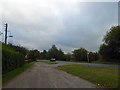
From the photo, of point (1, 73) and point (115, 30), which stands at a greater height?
point (115, 30)

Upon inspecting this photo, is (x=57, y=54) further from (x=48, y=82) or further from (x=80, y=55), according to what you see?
(x=48, y=82)

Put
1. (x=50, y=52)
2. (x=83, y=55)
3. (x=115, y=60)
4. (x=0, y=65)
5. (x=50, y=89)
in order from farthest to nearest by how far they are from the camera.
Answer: (x=50, y=52) → (x=83, y=55) → (x=115, y=60) → (x=0, y=65) → (x=50, y=89)

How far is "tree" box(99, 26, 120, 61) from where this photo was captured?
8619 cm

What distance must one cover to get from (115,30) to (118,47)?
7030mm

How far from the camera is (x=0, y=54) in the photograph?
23172 mm

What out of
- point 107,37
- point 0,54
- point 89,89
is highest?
point 107,37

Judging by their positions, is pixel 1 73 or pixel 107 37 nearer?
pixel 1 73

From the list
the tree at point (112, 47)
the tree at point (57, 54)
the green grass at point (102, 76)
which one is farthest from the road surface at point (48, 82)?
the tree at point (57, 54)

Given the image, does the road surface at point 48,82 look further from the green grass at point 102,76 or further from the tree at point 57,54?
the tree at point 57,54

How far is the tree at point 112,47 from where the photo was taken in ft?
283

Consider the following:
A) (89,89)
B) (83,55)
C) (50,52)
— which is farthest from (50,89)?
(50,52)

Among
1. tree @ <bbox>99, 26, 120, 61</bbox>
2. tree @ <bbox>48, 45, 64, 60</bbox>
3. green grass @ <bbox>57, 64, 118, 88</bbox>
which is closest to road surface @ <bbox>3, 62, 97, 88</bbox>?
green grass @ <bbox>57, 64, 118, 88</bbox>

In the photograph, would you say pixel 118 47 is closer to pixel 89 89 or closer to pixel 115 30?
pixel 115 30

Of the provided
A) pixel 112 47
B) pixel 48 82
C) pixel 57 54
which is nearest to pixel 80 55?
pixel 57 54
